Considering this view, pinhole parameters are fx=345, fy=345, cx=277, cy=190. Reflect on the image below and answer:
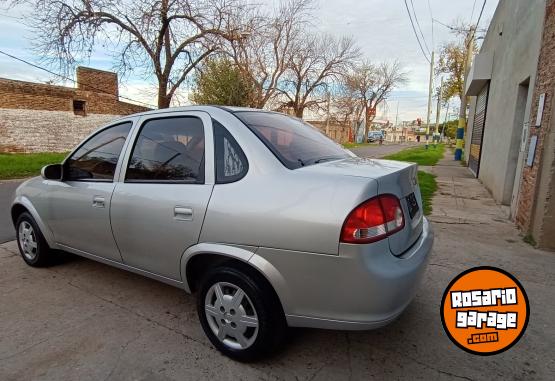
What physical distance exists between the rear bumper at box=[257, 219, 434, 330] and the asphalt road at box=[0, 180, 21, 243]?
4734 millimetres

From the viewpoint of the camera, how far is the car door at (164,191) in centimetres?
237

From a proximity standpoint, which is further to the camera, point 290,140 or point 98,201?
point 98,201

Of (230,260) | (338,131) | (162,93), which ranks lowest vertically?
(230,260)

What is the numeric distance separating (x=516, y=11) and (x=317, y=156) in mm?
8051

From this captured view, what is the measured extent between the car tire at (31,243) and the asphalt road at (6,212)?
1.19m

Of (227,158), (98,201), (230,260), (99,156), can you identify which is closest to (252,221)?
(230,260)

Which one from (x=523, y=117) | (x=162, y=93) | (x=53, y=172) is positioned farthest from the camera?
(x=162, y=93)

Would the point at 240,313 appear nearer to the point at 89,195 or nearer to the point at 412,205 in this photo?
the point at 412,205

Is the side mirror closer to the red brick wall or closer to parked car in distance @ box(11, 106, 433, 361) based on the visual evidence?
parked car in distance @ box(11, 106, 433, 361)

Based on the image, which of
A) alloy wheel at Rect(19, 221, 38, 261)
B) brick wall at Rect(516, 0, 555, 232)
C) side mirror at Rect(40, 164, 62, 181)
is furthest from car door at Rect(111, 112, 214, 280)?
brick wall at Rect(516, 0, 555, 232)

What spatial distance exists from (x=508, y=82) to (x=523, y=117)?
5.19ft

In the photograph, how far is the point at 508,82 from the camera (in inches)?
315

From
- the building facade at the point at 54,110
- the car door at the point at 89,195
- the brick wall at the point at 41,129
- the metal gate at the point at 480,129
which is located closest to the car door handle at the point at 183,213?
the car door at the point at 89,195

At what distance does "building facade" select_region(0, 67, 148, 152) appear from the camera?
50.9ft
